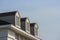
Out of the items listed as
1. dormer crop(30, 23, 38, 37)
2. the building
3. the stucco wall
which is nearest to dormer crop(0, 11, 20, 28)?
the building

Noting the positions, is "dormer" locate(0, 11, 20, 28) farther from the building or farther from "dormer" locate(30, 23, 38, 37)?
"dormer" locate(30, 23, 38, 37)

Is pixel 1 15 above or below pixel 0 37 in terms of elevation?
above

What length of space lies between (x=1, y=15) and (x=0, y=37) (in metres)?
4.27

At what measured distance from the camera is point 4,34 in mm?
23453

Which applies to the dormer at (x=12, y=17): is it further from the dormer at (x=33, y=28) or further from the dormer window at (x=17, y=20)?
the dormer at (x=33, y=28)

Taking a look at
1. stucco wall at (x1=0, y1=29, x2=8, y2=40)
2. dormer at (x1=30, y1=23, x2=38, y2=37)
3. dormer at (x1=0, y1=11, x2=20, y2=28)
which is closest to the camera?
stucco wall at (x1=0, y1=29, x2=8, y2=40)

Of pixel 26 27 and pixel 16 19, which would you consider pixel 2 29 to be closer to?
pixel 16 19

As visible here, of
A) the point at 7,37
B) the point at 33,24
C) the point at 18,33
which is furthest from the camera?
the point at 33,24

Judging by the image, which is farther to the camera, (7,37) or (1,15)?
(1,15)

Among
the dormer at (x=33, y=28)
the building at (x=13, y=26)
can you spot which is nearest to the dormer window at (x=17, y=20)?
the building at (x=13, y=26)

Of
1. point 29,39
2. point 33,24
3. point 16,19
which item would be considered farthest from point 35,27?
point 16,19

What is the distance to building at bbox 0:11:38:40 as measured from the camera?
76.8ft

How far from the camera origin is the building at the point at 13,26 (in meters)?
23.4

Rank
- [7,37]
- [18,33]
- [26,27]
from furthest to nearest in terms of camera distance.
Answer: [26,27], [18,33], [7,37]
